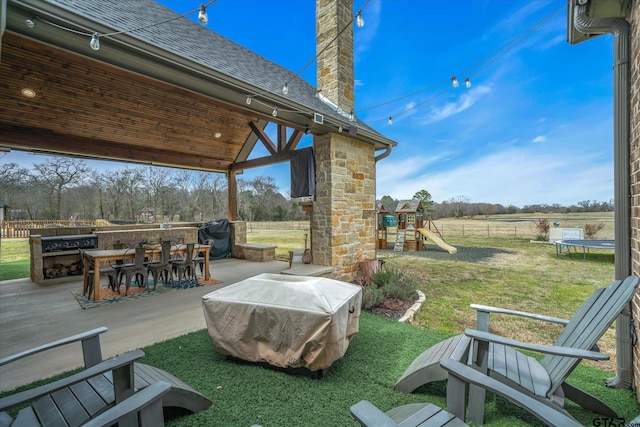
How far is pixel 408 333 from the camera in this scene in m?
3.35

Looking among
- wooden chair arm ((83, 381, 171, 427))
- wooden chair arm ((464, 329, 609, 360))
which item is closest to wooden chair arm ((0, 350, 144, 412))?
wooden chair arm ((83, 381, 171, 427))

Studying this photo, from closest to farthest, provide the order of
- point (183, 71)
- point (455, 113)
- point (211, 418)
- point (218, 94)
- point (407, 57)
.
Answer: point (211, 418) → point (183, 71) → point (218, 94) → point (407, 57) → point (455, 113)

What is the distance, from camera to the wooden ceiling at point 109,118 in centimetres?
483

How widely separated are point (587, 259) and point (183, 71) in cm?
1269

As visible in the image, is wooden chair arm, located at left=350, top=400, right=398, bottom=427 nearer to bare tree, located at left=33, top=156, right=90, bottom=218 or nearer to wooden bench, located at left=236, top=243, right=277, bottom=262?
wooden bench, located at left=236, top=243, right=277, bottom=262

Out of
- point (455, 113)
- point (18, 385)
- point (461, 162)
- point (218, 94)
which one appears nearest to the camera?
point (18, 385)

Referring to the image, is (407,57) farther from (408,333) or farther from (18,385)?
(18,385)

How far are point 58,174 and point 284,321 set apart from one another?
17.7 m

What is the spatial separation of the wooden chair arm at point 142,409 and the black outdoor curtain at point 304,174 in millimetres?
4342

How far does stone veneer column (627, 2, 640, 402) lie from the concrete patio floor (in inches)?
151

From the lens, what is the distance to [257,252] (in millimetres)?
8641

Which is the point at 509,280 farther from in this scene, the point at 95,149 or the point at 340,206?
the point at 95,149

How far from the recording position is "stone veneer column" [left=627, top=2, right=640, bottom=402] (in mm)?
1923

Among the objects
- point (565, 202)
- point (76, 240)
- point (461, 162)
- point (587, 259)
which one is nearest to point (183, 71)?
point (76, 240)
